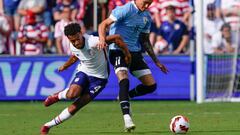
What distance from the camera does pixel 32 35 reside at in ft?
63.3

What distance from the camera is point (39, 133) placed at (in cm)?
1108

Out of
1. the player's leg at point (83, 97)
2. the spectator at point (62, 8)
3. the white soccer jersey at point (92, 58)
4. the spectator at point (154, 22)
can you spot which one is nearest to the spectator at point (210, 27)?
the spectator at point (154, 22)

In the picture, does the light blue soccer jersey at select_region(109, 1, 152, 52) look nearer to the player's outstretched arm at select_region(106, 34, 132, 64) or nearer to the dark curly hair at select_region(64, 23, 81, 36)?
the player's outstretched arm at select_region(106, 34, 132, 64)

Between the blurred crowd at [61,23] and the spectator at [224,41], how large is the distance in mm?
267

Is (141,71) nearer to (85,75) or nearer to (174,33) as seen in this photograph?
(85,75)

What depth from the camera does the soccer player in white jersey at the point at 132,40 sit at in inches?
455

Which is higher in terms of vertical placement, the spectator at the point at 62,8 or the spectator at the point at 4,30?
the spectator at the point at 62,8

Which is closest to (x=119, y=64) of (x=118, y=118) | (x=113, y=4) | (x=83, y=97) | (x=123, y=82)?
(x=123, y=82)

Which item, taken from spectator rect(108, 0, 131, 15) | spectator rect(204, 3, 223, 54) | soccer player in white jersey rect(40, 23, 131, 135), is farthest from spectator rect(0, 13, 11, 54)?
soccer player in white jersey rect(40, 23, 131, 135)

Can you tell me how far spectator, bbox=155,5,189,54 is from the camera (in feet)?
62.2

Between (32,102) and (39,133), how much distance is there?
25.2 ft

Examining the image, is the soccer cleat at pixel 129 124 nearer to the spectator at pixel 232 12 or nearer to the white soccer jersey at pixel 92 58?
the white soccer jersey at pixel 92 58

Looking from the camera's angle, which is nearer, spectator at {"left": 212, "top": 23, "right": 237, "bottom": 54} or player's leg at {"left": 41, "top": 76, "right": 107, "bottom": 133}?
player's leg at {"left": 41, "top": 76, "right": 107, "bottom": 133}

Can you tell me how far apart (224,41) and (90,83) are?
25.7ft
